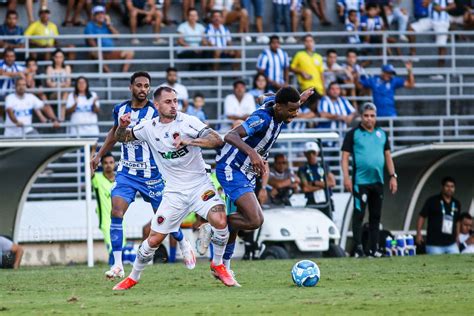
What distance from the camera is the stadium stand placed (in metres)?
26.2

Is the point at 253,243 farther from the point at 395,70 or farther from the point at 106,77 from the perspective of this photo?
the point at 395,70

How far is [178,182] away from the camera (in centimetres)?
1365

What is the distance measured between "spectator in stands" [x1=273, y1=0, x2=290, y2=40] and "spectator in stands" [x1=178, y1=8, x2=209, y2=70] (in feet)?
6.42

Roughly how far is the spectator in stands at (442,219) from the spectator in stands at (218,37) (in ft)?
23.1

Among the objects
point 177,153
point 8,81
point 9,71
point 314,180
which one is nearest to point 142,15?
point 8,81

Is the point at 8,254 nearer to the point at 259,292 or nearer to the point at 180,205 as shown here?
the point at 180,205

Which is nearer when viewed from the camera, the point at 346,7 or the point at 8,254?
the point at 8,254

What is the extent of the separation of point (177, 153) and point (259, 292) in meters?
1.87

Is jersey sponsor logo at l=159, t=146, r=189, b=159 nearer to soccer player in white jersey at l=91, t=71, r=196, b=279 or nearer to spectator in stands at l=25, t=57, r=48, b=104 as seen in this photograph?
soccer player in white jersey at l=91, t=71, r=196, b=279

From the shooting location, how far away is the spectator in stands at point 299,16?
29.2 meters

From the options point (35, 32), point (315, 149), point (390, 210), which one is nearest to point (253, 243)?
point (315, 149)

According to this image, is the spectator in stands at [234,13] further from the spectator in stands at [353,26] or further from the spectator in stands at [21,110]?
the spectator in stands at [21,110]

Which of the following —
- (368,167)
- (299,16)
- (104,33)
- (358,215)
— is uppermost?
(299,16)

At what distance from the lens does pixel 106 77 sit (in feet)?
88.2
